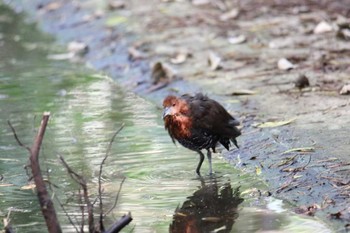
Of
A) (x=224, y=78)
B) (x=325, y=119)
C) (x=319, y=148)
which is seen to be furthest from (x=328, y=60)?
(x=319, y=148)

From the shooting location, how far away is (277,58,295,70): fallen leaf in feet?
33.8

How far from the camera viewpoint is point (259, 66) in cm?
1073

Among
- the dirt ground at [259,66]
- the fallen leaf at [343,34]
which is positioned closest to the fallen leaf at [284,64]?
the dirt ground at [259,66]

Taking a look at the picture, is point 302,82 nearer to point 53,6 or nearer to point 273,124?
point 273,124

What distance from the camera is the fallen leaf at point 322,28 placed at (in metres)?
11.9

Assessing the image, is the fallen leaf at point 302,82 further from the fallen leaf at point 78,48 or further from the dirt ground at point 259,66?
the fallen leaf at point 78,48

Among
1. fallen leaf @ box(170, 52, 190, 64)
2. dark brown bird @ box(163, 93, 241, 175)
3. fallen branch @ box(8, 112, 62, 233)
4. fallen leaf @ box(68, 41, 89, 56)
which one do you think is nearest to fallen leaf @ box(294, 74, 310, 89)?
dark brown bird @ box(163, 93, 241, 175)

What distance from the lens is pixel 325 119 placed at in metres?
7.98

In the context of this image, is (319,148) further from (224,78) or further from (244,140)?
(224,78)

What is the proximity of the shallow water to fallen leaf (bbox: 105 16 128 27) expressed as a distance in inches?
135

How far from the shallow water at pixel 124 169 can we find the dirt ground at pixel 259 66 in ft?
0.87

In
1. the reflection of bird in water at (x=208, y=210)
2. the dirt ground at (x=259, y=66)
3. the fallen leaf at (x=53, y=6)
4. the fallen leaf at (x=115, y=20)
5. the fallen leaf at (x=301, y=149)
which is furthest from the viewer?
the fallen leaf at (x=53, y=6)

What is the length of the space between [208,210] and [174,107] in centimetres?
97

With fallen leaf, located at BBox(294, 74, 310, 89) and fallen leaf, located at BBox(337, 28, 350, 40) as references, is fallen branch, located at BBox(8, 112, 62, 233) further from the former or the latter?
fallen leaf, located at BBox(337, 28, 350, 40)
